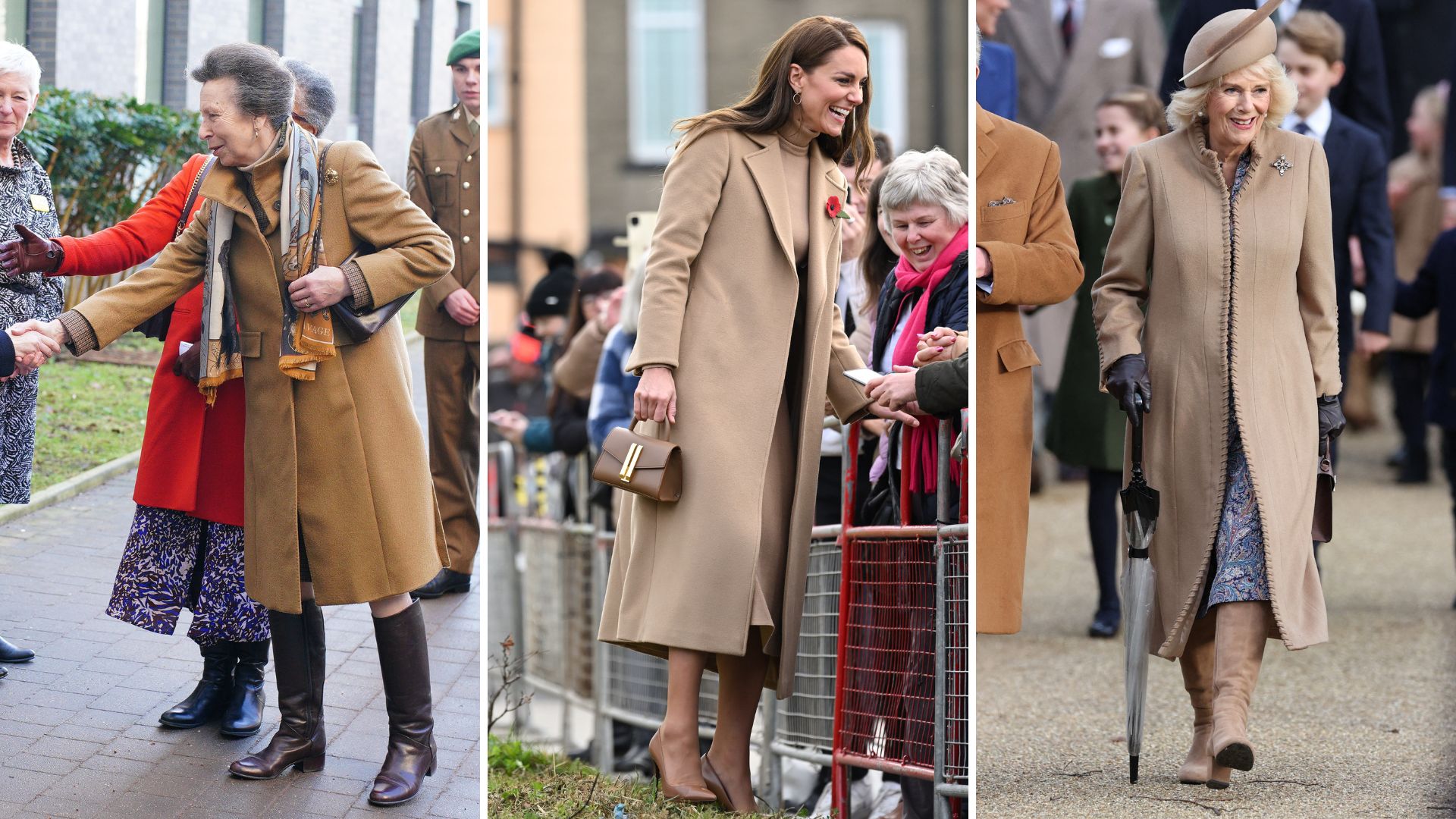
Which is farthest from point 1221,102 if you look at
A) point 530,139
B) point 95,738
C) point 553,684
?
point 530,139

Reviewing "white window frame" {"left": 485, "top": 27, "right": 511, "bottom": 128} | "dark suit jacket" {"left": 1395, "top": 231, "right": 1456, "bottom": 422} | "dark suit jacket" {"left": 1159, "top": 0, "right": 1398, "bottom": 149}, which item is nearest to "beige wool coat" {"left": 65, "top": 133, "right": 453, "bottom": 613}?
"dark suit jacket" {"left": 1159, "top": 0, "right": 1398, "bottom": 149}

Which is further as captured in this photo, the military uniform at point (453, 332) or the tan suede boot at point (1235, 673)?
the military uniform at point (453, 332)

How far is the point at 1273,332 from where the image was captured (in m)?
4.87

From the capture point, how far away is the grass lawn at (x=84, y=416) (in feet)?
15.9

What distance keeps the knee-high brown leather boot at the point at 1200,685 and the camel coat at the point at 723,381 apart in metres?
1.12

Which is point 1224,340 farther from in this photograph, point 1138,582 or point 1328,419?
point 1138,582

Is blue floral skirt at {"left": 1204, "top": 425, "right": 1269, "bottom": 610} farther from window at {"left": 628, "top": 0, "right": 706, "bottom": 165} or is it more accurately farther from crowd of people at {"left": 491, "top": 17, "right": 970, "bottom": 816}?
window at {"left": 628, "top": 0, "right": 706, "bottom": 165}

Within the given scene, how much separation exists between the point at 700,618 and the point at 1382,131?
13.0ft

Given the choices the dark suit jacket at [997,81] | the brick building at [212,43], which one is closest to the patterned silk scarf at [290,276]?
the brick building at [212,43]

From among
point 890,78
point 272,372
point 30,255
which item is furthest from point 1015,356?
point 890,78

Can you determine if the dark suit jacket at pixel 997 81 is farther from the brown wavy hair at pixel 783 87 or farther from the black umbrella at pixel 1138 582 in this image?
the black umbrella at pixel 1138 582

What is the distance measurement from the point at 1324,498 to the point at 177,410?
3.08 metres

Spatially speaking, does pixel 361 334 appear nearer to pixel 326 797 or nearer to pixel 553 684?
pixel 326 797

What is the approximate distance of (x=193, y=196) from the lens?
15.7 ft
